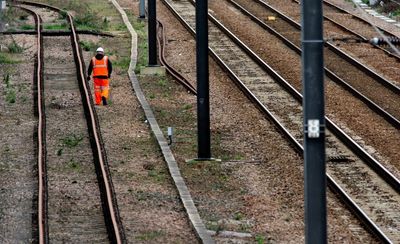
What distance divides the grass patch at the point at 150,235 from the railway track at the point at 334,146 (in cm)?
301

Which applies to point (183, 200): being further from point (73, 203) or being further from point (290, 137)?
point (290, 137)

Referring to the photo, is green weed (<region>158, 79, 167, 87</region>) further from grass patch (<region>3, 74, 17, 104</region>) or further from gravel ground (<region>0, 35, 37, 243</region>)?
grass patch (<region>3, 74, 17, 104</region>)

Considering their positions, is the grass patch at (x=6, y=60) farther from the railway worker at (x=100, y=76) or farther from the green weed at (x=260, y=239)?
the green weed at (x=260, y=239)

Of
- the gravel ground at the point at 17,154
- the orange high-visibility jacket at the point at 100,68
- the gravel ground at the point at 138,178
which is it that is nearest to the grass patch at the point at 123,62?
the gravel ground at the point at 17,154

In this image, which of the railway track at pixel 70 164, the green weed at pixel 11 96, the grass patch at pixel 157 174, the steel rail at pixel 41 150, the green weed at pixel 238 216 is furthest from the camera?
the green weed at pixel 11 96

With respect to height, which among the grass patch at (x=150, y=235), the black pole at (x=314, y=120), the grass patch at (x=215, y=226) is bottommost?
the grass patch at (x=215, y=226)

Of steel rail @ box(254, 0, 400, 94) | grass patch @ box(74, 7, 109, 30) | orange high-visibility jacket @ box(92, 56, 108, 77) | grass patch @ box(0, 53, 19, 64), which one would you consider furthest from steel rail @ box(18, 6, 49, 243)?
steel rail @ box(254, 0, 400, 94)

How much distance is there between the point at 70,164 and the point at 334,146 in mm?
5268

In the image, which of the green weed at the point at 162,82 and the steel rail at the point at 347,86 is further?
the green weed at the point at 162,82

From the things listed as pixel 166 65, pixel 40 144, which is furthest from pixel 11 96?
pixel 166 65

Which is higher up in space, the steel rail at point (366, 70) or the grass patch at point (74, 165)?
the grass patch at point (74, 165)

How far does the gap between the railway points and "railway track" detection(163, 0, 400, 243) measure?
0.15 feet

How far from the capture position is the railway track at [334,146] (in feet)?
62.0

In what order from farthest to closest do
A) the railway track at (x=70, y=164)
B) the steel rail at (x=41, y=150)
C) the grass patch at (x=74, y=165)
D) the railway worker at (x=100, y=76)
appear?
1. the railway worker at (x=100, y=76)
2. the grass patch at (x=74, y=165)
3. the railway track at (x=70, y=164)
4. the steel rail at (x=41, y=150)
